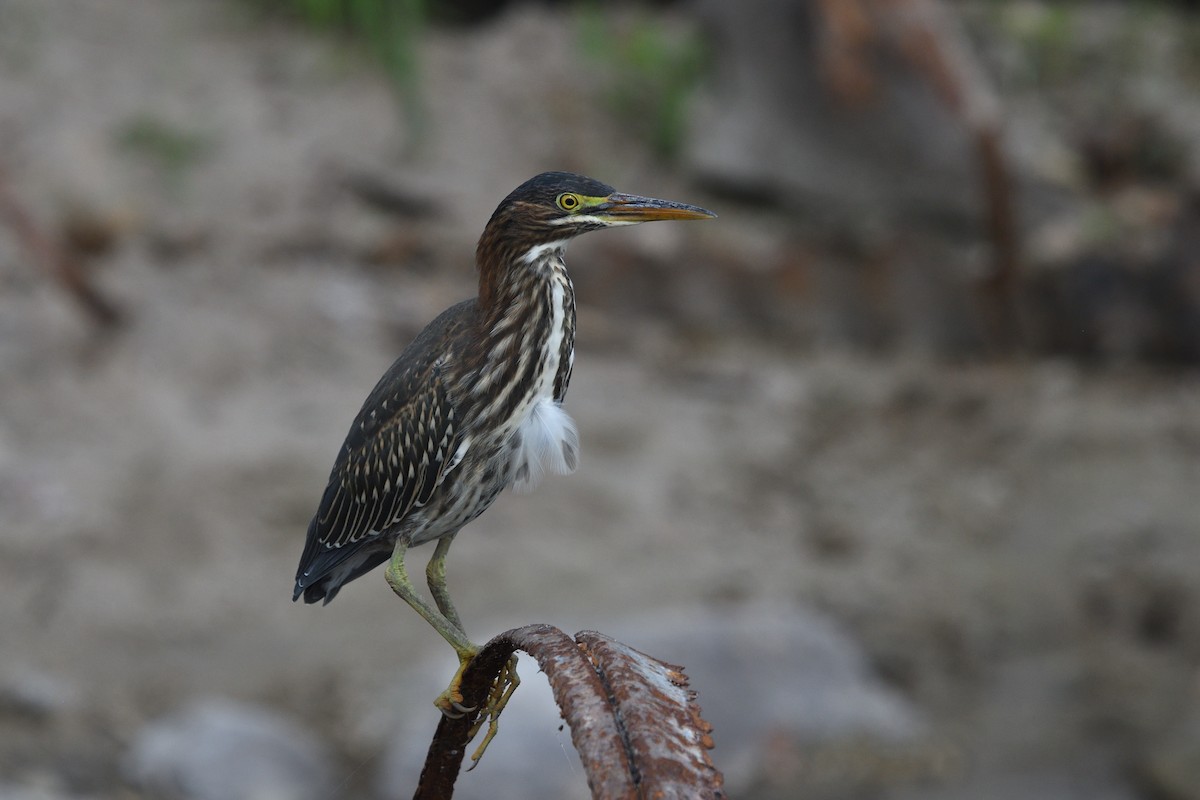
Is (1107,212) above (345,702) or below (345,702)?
above

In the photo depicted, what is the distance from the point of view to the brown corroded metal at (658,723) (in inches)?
67.1

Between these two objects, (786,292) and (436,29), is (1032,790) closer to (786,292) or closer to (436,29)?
(786,292)

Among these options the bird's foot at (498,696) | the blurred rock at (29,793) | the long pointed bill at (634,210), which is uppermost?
the blurred rock at (29,793)

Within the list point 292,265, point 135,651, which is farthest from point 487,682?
point 292,265

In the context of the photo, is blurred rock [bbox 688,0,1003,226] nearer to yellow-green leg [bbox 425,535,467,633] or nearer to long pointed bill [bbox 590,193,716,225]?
yellow-green leg [bbox 425,535,467,633]

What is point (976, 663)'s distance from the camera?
7516 millimetres

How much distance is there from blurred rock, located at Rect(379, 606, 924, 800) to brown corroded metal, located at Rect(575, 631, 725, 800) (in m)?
4.62

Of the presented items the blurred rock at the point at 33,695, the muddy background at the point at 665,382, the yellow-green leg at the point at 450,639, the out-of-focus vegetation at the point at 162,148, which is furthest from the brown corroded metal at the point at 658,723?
the out-of-focus vegetation at the point at 162,148

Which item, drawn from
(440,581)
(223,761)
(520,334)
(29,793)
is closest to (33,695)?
(29,793)

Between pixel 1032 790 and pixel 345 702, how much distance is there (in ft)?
10.2

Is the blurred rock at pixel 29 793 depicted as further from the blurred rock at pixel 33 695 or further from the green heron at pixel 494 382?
the green heron at pixel 494 382

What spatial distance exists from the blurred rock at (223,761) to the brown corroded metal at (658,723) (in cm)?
464

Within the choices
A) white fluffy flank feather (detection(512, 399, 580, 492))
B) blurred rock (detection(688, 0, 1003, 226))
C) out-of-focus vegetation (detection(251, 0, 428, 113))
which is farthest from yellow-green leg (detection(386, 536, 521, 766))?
out-of-focus vegetation (detection(251, 0, 428, 113))

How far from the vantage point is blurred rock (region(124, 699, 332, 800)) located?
245 inches
